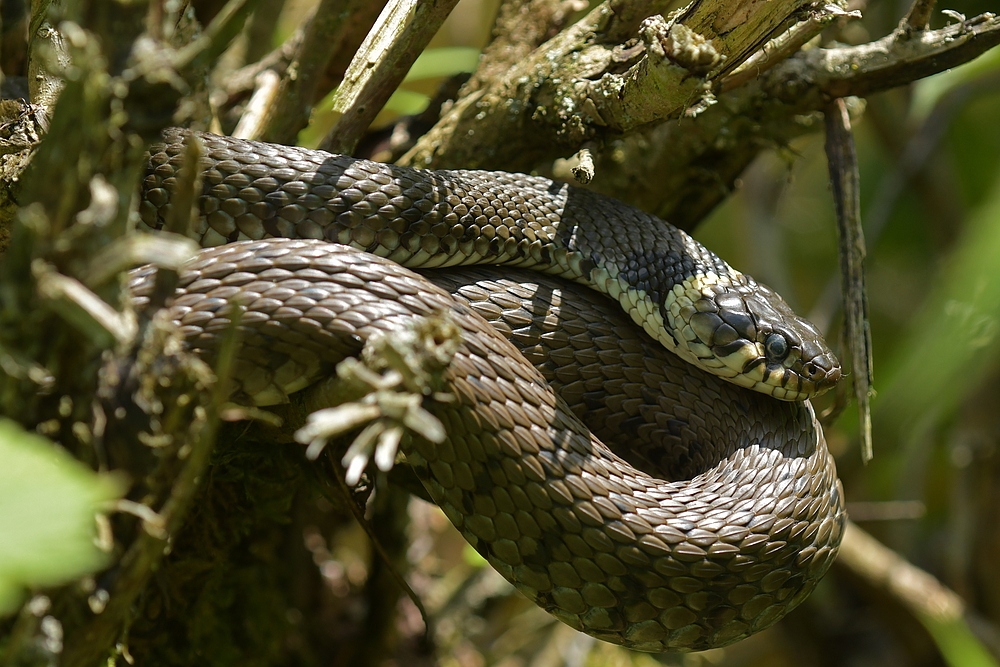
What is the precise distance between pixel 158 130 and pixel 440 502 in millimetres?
1164

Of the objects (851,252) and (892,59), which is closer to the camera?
(892,59)

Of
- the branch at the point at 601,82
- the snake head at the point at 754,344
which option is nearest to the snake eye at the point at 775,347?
the snake head at the point at 754,344

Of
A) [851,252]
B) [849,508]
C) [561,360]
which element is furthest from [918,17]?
[849,508]

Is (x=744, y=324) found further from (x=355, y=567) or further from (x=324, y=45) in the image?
(x=355, y=567)

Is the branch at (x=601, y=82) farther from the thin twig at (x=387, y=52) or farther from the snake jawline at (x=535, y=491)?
the snake jawline at (x=535, y=491)

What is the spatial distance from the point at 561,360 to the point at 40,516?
1715 millimetres

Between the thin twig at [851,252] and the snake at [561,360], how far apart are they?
23 centimetres

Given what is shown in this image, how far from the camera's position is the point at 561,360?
2605mm

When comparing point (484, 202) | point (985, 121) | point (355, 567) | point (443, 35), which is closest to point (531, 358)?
point (484, 202)

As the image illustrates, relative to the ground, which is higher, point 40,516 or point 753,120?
point 753,120

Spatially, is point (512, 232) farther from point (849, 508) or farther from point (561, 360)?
point (849, 508)

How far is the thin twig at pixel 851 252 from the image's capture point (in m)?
A: 2.89

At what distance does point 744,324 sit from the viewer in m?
2.77

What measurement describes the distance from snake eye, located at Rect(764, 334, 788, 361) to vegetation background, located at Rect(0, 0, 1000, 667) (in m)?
0.37
